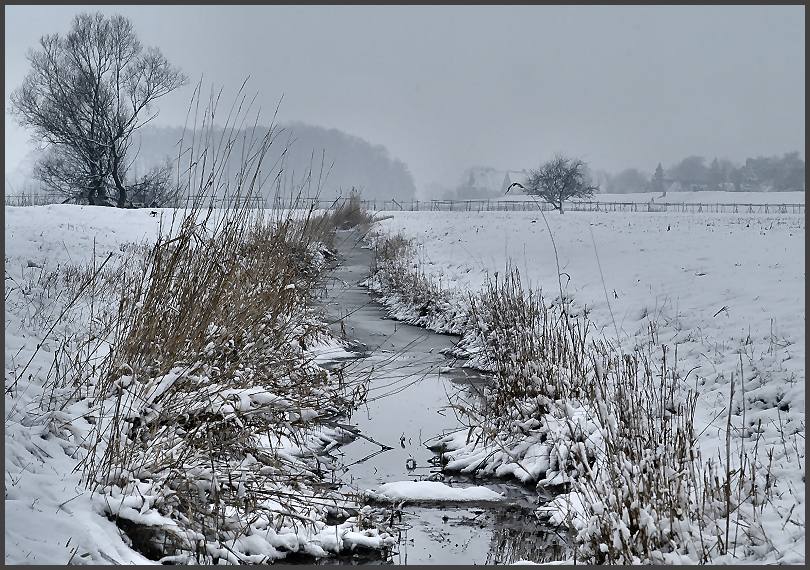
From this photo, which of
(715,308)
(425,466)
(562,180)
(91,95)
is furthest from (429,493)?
(562,180)

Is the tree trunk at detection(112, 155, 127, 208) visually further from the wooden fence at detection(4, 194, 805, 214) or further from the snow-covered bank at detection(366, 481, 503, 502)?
the snow-covered bank at detection(366, 481, 503, 502)

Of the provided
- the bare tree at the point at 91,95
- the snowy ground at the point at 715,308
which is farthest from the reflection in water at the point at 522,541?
the bare tree at the point at 91,95

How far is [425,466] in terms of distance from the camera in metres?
5.52

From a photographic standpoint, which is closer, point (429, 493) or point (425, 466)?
point (429, 493)

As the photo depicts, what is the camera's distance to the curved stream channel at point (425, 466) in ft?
13.3

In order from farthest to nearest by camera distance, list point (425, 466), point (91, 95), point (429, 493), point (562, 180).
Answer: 1. point (562, 180)
2. point (91, 95)
3. point (425, 466)
4. point (429, 493)

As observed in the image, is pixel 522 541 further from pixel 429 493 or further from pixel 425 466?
pixel 425 466

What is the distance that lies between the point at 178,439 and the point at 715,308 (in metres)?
7.44

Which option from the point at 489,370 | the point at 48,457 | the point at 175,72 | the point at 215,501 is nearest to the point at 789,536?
the point at 215,501

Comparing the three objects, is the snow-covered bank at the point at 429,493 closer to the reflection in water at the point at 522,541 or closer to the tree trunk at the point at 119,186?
the reflection in water at the point at 522,541

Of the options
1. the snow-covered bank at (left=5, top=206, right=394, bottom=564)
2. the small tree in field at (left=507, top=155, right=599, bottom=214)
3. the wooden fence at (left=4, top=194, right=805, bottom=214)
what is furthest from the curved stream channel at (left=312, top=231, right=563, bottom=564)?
the small tree in field at (left=507, top=155, right=599, bottom=214)

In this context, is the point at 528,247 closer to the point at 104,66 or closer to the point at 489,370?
the point at 489,370

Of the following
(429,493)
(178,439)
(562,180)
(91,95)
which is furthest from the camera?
(562,180)

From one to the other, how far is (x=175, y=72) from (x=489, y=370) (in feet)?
99.6
